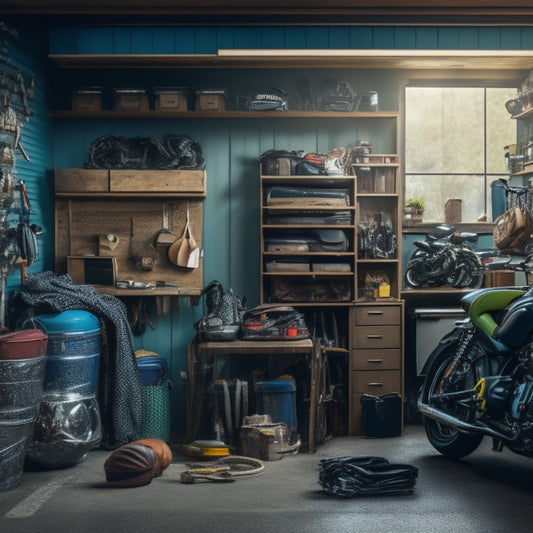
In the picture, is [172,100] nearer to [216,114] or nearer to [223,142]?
[216,114]

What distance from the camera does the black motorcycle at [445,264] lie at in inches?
281

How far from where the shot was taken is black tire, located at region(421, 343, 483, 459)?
573 cm

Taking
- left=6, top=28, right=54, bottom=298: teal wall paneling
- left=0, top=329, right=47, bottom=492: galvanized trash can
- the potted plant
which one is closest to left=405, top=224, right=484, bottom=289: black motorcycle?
the potted plant

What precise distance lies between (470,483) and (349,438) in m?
1.68

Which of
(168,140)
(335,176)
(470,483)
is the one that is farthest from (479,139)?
(470,483)

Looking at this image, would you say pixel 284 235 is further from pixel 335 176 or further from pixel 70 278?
pixel 70 278

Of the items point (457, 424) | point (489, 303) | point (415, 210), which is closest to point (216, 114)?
point (415, 210)

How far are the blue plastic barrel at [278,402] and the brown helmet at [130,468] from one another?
1255 mm

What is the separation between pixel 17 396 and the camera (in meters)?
5.12

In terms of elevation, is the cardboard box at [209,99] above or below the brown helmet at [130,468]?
above

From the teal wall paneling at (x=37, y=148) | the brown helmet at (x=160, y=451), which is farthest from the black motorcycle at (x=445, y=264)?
the teal wall paneling at (x=37, y=148)

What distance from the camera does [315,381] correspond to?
20.6 ft

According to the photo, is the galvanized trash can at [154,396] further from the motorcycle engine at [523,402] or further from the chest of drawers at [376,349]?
the motorcycle engine at [523,402]

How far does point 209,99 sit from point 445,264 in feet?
7.53
